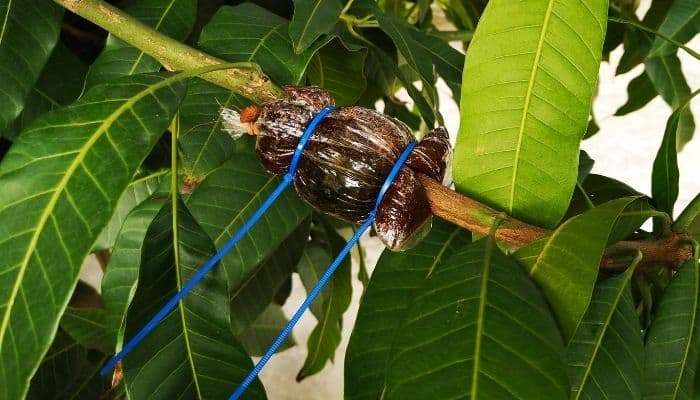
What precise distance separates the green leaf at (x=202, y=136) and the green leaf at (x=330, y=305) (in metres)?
0.35

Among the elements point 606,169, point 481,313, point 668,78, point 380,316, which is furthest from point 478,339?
point 606,169

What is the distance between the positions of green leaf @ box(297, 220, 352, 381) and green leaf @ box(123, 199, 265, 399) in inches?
14.7

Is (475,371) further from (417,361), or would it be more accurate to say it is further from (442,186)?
(442,186)

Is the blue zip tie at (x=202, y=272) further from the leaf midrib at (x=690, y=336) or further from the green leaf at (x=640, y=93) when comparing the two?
the green leaf at (x=640, y=93)

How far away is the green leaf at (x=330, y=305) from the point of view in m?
0.88

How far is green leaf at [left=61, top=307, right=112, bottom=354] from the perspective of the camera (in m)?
0.78

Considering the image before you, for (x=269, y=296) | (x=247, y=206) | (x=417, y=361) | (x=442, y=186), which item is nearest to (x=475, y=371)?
(x=417, y=361)

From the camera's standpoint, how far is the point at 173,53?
1.68 feet

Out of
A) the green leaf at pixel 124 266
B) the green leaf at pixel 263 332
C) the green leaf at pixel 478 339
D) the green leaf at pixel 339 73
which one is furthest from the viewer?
the green leaf at pixel 263 332

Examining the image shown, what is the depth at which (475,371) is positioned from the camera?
0.36 m

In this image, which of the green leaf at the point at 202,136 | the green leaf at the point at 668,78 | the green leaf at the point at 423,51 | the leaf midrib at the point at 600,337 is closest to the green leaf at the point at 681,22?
the green leaf at the point at 668,78

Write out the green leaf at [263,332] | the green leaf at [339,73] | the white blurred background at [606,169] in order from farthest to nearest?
the white blurred background at [606,169] < the green leaf at [263,332] < the green leaf at [339,73]

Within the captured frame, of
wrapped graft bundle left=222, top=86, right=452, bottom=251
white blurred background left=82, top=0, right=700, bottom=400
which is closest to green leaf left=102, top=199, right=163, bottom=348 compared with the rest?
wrapped graft bundle left=222, top=86, right=452, bottom=251

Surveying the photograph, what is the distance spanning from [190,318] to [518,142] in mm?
241
